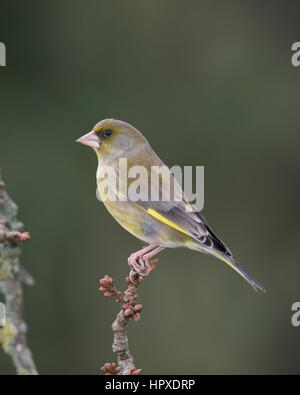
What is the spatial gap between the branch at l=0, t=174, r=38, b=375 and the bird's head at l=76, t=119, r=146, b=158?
56cm

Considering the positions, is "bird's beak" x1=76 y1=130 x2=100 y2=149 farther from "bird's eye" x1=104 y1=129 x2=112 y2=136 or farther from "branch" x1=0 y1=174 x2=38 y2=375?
"branch" x1=0 y1=174 x2=38 y2=375

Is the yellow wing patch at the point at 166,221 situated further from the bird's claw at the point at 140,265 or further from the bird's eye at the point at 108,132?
the bird's eye at the point at 108,132

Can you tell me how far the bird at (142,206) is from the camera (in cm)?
277

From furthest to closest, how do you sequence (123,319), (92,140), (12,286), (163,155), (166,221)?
1. (163,155)
2. (166,221)
3. (92,140)
4. (123,319)
5. (12,286)

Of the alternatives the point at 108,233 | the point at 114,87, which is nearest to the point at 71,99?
the point at 114,87

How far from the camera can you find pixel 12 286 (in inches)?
89.3

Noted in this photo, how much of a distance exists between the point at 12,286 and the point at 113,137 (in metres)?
0.83

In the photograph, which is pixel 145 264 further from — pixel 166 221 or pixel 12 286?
pixel 12 286

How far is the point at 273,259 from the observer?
632cm

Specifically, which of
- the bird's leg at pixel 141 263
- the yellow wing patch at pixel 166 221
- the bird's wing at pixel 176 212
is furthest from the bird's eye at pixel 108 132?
the bird's leg at pixel 141 263

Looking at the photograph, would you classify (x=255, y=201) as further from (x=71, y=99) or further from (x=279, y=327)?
(x=71, y=99)

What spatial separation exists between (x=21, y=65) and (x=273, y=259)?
2968 mm

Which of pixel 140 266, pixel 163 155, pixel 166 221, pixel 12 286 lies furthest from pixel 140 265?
pixel 163 155

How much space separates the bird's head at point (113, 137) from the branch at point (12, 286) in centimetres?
56
